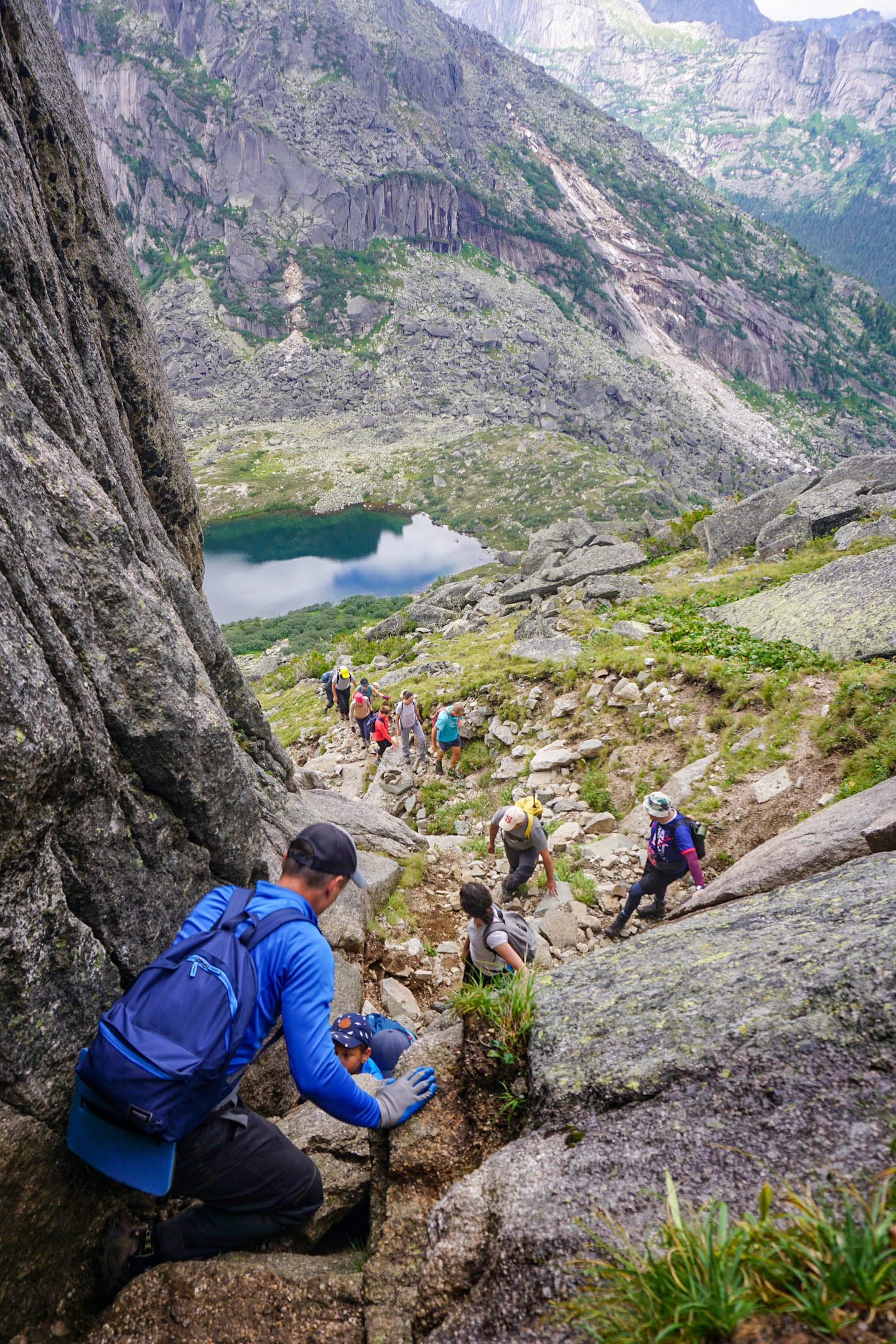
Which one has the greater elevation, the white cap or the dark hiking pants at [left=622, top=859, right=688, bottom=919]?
the white cap

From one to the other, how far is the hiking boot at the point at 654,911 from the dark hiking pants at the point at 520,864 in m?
1.62

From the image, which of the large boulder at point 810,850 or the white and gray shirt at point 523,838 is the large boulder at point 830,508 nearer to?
the large boulder at point 810,850

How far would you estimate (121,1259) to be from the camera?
3.43m

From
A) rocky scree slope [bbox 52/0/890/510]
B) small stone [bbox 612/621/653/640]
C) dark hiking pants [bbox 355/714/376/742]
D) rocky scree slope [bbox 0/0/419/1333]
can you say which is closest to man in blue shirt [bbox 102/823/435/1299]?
rocky scree slope [bbox 0/0/419/1333]

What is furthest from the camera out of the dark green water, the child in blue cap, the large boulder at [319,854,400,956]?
the dark green water

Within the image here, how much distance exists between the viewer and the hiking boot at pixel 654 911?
28.3 ft

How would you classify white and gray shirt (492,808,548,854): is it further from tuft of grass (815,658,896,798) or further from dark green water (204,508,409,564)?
dark green water (204,508,409,564)

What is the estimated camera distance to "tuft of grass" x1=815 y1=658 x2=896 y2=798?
838cm

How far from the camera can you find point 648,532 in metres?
38.3

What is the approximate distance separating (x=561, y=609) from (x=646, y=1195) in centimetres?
2119

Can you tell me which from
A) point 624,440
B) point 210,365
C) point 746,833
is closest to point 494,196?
point 210,365

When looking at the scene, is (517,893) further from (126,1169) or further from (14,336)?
(14,336)

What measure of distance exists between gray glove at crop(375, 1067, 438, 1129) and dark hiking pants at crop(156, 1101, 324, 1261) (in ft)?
1.60

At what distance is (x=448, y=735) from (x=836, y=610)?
867cm
